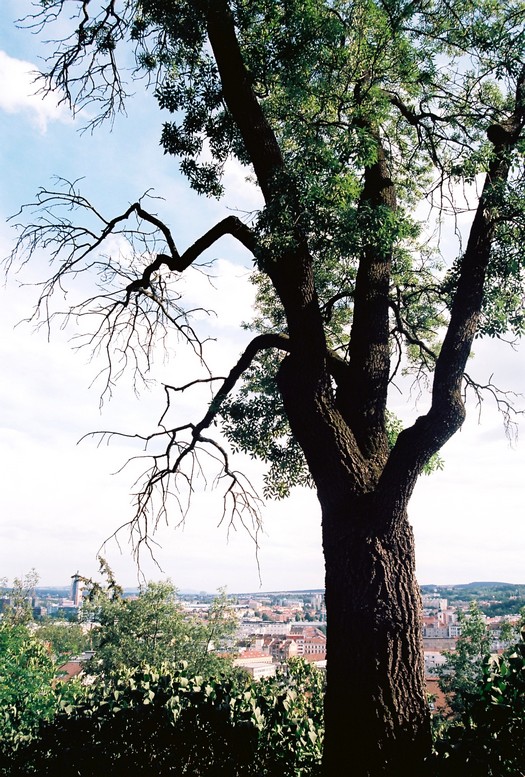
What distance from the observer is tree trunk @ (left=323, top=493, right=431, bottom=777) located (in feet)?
12.5

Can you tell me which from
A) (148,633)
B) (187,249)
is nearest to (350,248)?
(187,249)

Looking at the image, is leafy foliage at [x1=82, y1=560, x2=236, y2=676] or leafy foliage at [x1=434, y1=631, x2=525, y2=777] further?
leafy foliage at [x1=82, y1=560, x2=236, y2=676]

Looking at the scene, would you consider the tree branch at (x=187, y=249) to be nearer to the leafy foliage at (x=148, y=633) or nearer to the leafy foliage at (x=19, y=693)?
the leafy foliage at (x=19, y=693)

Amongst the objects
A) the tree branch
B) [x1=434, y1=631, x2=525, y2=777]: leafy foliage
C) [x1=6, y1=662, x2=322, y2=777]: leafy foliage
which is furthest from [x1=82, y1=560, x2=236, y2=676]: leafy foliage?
[x1=434, y1=631, x2=525, y2=777]: leafy foliage

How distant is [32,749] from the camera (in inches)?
192

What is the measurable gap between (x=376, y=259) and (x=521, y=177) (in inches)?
50.3

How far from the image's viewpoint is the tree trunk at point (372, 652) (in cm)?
380

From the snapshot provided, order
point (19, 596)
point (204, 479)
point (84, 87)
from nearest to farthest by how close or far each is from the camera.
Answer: point (204, 479), point (84, 87), point (19, 596)

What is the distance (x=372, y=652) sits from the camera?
394 cm

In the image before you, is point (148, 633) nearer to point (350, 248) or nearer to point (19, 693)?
point (19, 693)

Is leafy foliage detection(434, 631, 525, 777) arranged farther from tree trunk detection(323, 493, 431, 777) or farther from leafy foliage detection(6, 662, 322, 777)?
leafy foliage detection(6, 662, 322, 777)

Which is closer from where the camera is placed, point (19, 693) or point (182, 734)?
point (182, 734)

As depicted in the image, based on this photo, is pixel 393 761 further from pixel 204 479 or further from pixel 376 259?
pixel 376 259

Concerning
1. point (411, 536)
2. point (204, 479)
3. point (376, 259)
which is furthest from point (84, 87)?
point (411, 536)
